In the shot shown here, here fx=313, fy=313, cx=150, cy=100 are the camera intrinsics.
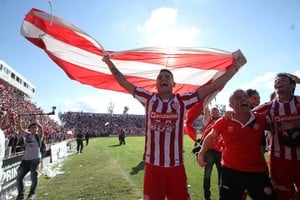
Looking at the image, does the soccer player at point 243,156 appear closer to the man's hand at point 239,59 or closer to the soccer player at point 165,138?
the man's hand at point 239,59

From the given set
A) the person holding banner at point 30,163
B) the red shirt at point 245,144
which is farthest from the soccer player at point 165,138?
the person holding banner at point 30,163

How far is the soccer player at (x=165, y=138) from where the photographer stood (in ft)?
12.3

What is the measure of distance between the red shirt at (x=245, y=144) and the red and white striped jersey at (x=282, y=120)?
24 centimetres

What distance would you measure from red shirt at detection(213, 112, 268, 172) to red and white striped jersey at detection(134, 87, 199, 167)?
69 centimetres

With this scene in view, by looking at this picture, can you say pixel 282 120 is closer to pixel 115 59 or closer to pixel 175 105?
pixel 175 105

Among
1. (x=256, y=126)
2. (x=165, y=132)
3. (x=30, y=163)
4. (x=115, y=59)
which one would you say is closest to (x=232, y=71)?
(x=256, y=126)

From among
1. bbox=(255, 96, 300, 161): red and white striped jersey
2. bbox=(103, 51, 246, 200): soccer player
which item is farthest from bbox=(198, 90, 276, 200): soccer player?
bbox=(103, 51, 246, 200): soccer player

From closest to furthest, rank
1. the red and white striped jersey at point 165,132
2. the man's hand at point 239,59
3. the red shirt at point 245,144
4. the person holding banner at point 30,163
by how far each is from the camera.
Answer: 1. the red and white striped jersey at point 165,132
2. the red shirt at point 245,144
3. the man's hand at point 239,59
4. the person holding banner at point 30,163

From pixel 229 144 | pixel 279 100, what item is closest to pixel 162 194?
pixel 229 144

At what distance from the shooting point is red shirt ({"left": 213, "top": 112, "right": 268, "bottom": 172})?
4.02 metres

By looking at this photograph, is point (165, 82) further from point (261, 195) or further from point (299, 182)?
point (299, 182)

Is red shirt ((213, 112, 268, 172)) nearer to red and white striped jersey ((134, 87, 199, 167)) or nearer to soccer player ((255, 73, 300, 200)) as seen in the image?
soccer player ((255, 73, 300, 200))

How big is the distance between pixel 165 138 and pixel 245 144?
105 cm

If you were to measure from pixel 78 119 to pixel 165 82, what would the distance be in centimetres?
6790
